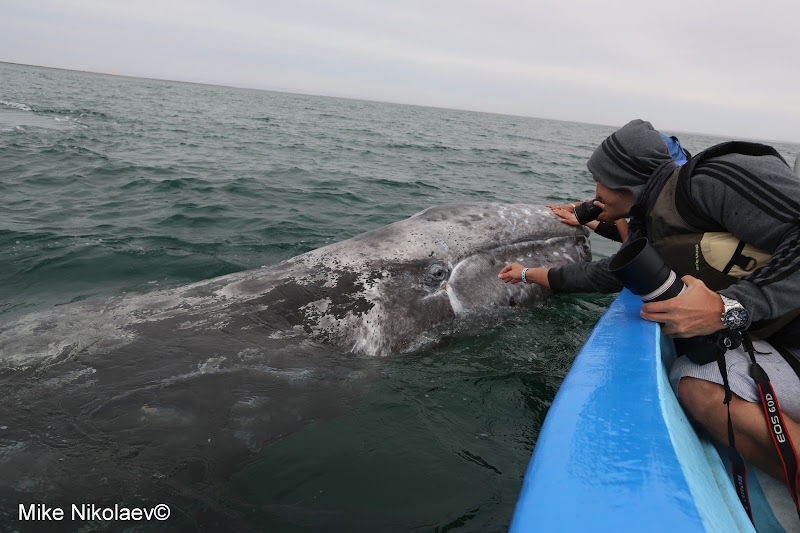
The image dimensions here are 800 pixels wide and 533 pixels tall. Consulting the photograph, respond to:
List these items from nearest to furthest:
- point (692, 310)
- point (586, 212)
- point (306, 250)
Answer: point (692, 310) < point (586, 212) < point (306, 250)

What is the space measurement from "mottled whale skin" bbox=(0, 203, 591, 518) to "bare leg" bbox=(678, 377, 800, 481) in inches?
83.7

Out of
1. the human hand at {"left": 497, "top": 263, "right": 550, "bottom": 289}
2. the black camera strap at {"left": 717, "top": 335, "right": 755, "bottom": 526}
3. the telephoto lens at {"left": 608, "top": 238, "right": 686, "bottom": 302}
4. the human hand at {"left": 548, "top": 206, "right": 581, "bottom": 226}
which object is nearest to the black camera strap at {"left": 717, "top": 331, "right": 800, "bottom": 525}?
the black camera strap at {"left": 717, "top": 335, "right": 755, "bottom": 526}

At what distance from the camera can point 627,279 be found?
2818 mm

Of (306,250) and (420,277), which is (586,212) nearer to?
(420,277)

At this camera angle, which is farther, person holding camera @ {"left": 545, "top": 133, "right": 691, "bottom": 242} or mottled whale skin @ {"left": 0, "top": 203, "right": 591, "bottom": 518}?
person holding camera @ {"left": 545, "top": 133, "right": 691, "bottom": 242}

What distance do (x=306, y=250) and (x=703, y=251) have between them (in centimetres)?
601

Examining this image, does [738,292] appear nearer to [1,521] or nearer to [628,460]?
[628,460]

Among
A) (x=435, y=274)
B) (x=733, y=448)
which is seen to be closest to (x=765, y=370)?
(x=733, y=448)

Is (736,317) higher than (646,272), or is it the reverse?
(646,272)

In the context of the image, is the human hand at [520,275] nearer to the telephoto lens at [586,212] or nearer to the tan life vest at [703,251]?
the tan life vest at [703,251]

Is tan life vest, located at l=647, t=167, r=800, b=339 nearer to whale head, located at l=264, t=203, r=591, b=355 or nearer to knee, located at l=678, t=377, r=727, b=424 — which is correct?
knee, located at l=678, t=377, r=727, b=424

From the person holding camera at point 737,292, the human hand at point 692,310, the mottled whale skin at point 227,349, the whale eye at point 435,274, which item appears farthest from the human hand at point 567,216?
the human hand at point 692,310

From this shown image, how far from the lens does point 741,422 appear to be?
260cm

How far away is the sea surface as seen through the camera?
310 centimetres
